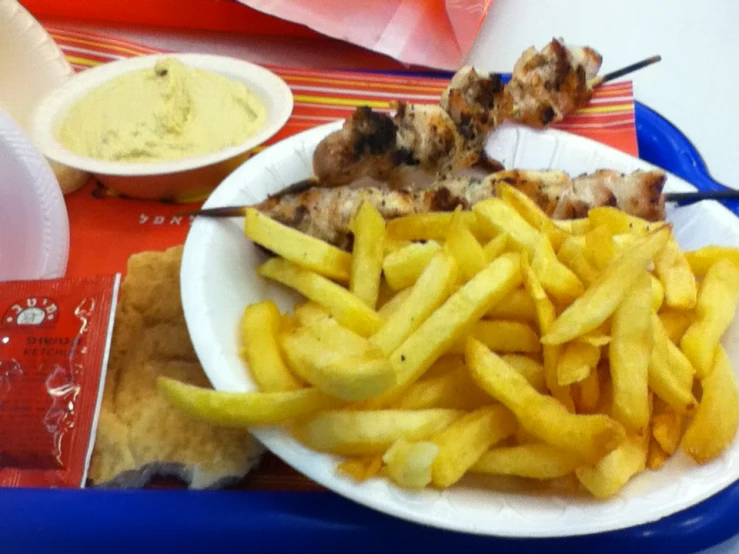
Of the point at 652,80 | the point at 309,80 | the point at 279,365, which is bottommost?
the point at 279,365

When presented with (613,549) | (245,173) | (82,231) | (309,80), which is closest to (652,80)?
(309,80)

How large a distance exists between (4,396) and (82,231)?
45cm

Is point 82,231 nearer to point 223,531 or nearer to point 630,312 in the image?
point 223,531

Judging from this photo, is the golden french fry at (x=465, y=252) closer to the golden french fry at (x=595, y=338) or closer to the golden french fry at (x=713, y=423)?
the golden french fry at (x=595, y=338)

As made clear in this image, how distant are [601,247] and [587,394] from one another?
20 centimetres

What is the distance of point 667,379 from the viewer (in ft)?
2.52

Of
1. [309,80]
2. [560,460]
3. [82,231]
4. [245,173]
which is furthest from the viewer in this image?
[309,80]

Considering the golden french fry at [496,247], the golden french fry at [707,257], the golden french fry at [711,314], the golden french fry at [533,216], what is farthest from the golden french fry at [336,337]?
the golden french fry at [707,257]

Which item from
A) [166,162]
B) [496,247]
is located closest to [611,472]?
[496,247]

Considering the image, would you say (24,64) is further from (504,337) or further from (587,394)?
(587,394)

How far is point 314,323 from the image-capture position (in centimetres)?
83

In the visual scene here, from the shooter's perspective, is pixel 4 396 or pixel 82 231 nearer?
pixel 4 396

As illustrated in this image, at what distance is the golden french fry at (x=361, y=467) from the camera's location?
28.4 inches

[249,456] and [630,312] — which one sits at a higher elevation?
[630,312]
